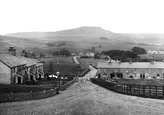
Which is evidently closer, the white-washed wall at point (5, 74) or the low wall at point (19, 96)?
the low wall at point (19, 96)

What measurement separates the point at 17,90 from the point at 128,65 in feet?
140

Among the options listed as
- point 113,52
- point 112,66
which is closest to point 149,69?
point 112,66

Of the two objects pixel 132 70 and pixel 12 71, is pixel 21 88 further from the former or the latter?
pixel 132 70

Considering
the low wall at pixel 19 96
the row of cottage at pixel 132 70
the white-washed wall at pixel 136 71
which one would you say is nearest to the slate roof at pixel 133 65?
the row of cottage at pixel 132 70

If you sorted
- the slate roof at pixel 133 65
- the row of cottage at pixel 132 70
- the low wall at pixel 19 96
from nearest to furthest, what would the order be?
the low wall at pixel 19 96, the row of cottage at pixel 132 70, the slate roof at pixel 133 65

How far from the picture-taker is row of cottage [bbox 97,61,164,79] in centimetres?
7006

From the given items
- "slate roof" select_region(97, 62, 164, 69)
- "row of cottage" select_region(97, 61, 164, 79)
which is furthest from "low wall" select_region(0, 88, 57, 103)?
"slate roof" select_region(97, 62, 164, 69)

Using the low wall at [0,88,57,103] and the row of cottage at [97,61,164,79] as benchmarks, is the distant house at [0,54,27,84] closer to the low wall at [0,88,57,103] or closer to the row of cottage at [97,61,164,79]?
the low wall at [0,88,57,103]

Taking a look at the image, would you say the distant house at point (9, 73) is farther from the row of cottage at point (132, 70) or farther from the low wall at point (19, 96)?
the row of cottage at point (132, 70)

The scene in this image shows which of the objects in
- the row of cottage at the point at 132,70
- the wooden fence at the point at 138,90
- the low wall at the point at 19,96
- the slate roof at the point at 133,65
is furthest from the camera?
the slate roof at the point at 133,65

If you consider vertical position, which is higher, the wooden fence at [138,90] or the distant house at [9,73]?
the distant house at [9,73]

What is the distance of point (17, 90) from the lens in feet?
124

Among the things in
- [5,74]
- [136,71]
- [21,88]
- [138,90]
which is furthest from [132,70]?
[21,88]

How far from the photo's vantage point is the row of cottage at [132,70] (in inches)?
2758
